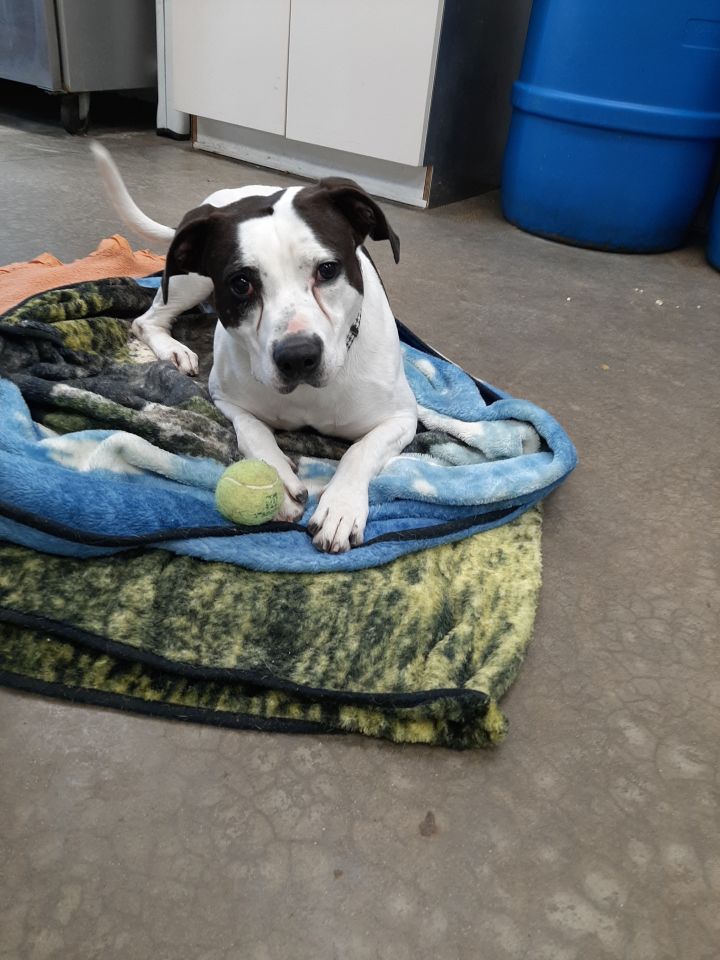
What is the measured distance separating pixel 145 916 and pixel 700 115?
12.7 ft

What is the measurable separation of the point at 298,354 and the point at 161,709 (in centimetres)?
68

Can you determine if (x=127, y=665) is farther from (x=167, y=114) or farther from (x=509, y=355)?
(x=167, y=114)

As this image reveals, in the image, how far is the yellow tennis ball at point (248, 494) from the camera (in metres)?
1.51

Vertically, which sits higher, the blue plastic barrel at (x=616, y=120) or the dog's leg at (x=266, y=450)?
the blue plastic barrel at (x=616, y=120)

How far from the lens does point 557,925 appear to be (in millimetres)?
1049

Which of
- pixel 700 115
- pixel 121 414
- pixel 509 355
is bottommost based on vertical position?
pixel 509 355

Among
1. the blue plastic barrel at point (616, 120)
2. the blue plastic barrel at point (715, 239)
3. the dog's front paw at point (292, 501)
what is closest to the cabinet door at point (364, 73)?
the blue plastic barrel at point (616, 120)

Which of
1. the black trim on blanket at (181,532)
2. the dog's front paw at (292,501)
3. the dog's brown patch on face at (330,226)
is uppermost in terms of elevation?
the dog's brown patch on face at (330,226)

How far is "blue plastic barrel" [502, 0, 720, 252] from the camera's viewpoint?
11.3ft

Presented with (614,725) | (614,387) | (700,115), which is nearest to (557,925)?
(614,725)

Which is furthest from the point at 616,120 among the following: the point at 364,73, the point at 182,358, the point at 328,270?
the point at 328,270

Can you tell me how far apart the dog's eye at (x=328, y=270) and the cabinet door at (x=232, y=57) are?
11.0 ft

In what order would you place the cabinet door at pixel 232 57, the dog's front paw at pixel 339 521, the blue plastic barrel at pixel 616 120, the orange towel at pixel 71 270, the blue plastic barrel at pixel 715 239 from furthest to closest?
the cabinet door at pixel 232 57, the blue plastic barrel at pixel 715 239, the blue plastic barrel at pixel 616 120, the orange towel at pixel 71 270, the dog's front paw at pixel 339 521

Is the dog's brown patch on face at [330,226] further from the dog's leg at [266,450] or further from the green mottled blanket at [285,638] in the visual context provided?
the green mottled blanket at [285,638]
